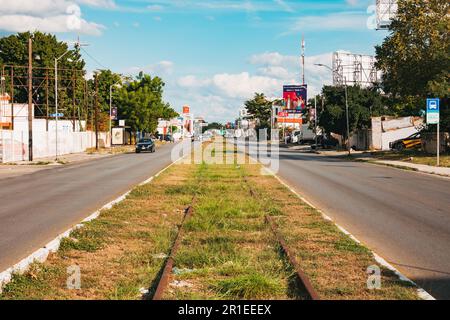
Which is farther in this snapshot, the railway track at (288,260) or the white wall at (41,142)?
the white wall at (41,142)

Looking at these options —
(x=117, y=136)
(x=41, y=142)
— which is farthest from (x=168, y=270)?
(x=117, y=136)

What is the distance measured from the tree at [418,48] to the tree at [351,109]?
649 inches

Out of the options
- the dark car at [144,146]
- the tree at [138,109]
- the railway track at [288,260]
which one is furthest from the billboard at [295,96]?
the railway track at [288,260]

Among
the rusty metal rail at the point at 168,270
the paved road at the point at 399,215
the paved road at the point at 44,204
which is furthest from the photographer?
the paved road at the point at 44,204

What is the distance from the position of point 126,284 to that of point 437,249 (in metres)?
5.46

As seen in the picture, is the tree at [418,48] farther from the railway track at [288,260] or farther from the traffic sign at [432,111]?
the railway track at [288,260]

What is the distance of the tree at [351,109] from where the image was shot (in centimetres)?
6431

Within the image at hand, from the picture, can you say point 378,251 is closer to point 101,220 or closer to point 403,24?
point 101,220

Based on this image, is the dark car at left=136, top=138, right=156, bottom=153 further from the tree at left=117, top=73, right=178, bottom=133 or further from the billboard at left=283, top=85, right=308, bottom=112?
the billboard at left=283, top=85, right=308, bottom=112

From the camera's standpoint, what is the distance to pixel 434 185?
23219 millimetres

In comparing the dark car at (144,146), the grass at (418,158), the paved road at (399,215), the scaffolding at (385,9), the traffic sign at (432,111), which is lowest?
the paved road at (399,215)

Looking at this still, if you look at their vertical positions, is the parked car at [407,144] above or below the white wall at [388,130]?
below

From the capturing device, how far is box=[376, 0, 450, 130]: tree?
43125mm
